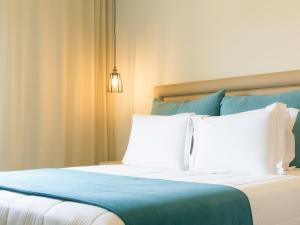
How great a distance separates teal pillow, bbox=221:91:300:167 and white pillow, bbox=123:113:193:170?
0.26 meters

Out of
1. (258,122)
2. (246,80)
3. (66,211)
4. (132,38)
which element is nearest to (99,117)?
(132,38)

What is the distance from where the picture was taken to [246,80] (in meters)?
2.94

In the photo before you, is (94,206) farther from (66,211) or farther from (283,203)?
(283,203)

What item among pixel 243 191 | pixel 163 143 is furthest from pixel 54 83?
pixel 243 191

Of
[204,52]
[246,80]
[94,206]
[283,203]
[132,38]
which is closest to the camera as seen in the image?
[94,206]

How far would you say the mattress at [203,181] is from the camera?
4.59 ft

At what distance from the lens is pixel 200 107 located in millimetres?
2938

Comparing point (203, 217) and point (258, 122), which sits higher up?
point (258, 122)

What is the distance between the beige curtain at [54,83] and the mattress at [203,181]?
1425 mm

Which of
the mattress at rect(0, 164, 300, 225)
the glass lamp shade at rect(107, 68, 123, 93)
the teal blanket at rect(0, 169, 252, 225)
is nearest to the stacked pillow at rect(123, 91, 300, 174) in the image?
the mattress at rect(0, 164, 300, 225)

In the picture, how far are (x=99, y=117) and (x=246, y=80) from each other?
1537 millimetres

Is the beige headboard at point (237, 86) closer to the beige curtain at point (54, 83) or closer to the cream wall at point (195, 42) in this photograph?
the cream wall at point (195, 42)

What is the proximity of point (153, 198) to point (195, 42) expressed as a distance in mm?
2117

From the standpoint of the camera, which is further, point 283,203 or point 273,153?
point 273,153
